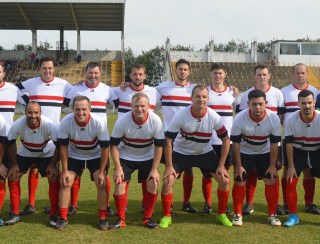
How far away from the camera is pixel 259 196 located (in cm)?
714

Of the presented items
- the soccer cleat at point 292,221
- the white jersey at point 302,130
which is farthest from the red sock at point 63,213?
the white jersey at point 302,130

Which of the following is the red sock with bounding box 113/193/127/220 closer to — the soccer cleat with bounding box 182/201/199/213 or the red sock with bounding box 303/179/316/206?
the soccer cleat with bounding box 182/201/199/213

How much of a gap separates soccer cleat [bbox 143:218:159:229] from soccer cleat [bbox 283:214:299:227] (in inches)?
61.5

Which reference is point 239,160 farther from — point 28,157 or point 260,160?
point 28,157

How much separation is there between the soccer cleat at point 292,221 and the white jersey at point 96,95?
8.92ft

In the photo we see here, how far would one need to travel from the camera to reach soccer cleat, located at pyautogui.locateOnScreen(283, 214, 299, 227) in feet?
18.1

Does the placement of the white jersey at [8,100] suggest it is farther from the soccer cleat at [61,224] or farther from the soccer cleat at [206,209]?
the soccer cleat at [206,209]

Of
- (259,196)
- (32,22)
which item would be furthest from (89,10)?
(259,196)

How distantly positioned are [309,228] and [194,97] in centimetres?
206

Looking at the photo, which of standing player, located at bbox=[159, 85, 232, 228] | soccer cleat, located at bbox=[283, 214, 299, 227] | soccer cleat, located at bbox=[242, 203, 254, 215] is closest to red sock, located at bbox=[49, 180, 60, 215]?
standing player, located at bbox=[159, 85, 232, 228]

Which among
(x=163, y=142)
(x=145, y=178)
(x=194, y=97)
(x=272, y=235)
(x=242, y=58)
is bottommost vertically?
(x=272, y=235)

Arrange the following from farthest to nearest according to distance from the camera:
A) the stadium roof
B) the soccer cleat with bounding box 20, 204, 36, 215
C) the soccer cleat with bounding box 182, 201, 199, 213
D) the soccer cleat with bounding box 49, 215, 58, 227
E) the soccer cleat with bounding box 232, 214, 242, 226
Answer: the stadium roof < the soccer cleat with bounding box 182, 201, 199, 213 < the soccer cleat with bounding box 20, 204, 36, 215 < the soccer cleat with bounding box 232, 214, 242, 226 < the soccer cleat with bounding box 49, 215, 58, 227

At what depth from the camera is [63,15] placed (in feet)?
98.2

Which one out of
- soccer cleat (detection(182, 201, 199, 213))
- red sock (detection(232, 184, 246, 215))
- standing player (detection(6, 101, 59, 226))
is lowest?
soccer cleat (detection(182, 201, 199, 213))
